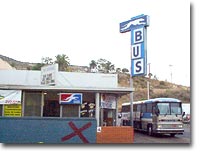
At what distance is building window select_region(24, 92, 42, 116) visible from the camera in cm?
1594

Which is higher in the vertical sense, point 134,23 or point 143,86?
point 134,23

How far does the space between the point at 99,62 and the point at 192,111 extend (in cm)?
1847

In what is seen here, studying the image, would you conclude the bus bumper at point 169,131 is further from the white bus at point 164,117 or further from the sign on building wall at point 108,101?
the sign on building wall at point 108,101

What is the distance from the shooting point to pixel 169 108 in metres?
18.0

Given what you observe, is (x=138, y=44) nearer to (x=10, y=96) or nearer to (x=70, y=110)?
(x=70, y=110)

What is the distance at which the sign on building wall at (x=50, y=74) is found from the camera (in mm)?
16891

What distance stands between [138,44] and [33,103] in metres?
5.21

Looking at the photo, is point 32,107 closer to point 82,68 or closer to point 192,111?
point 192,111

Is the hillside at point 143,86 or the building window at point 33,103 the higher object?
the hillside at point 143,86

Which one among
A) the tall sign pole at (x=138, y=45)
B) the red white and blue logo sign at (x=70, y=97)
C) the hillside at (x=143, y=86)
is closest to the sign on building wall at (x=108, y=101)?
the red white and blue logo sign at (x=70, y=97)

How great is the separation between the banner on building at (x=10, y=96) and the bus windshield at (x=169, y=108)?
684 centimetres

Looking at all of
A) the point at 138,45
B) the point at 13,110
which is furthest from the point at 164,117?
the point at 13,110

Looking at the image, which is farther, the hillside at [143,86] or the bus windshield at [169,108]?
the hillside at [143,86]

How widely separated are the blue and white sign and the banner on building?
496cm
